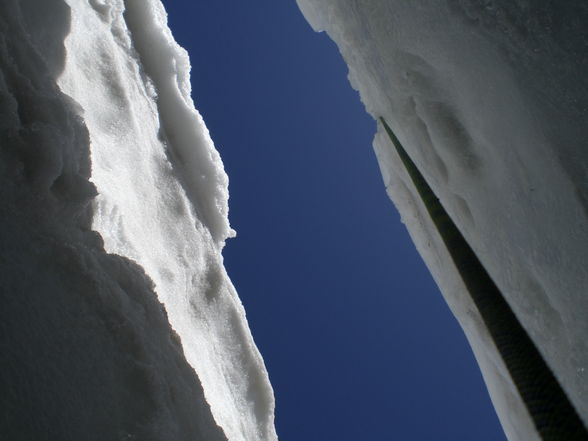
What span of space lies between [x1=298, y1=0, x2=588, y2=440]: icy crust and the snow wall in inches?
46.0

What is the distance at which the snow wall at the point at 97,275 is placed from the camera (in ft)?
3.87

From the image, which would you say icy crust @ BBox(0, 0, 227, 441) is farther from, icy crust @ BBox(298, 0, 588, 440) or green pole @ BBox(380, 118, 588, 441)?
icy crust @ BBox(298, 0, 588, 440)

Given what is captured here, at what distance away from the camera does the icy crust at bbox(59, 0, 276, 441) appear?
2775mm

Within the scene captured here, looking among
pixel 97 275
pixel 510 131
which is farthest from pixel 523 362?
pixel 97 275

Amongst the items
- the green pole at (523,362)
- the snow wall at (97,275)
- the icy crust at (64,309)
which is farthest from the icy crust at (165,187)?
the green pole at (523,362)

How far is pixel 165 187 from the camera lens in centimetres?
338

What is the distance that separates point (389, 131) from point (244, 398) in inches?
76.7

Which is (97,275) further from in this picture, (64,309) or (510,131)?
(510,131)

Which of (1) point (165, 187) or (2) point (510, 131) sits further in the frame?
(1) point (165, 187)

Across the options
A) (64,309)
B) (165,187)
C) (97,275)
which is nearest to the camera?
(64,309)

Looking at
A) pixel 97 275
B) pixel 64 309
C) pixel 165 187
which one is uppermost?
pixel 165 187

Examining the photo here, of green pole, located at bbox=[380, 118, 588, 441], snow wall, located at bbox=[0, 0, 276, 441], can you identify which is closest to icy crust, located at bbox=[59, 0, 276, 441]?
snow wall, located at bbox=[0, 0, 276, 441]

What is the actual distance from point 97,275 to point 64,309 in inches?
6.4

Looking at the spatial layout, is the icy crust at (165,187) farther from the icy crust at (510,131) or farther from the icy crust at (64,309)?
the icy crust at (510,131)
